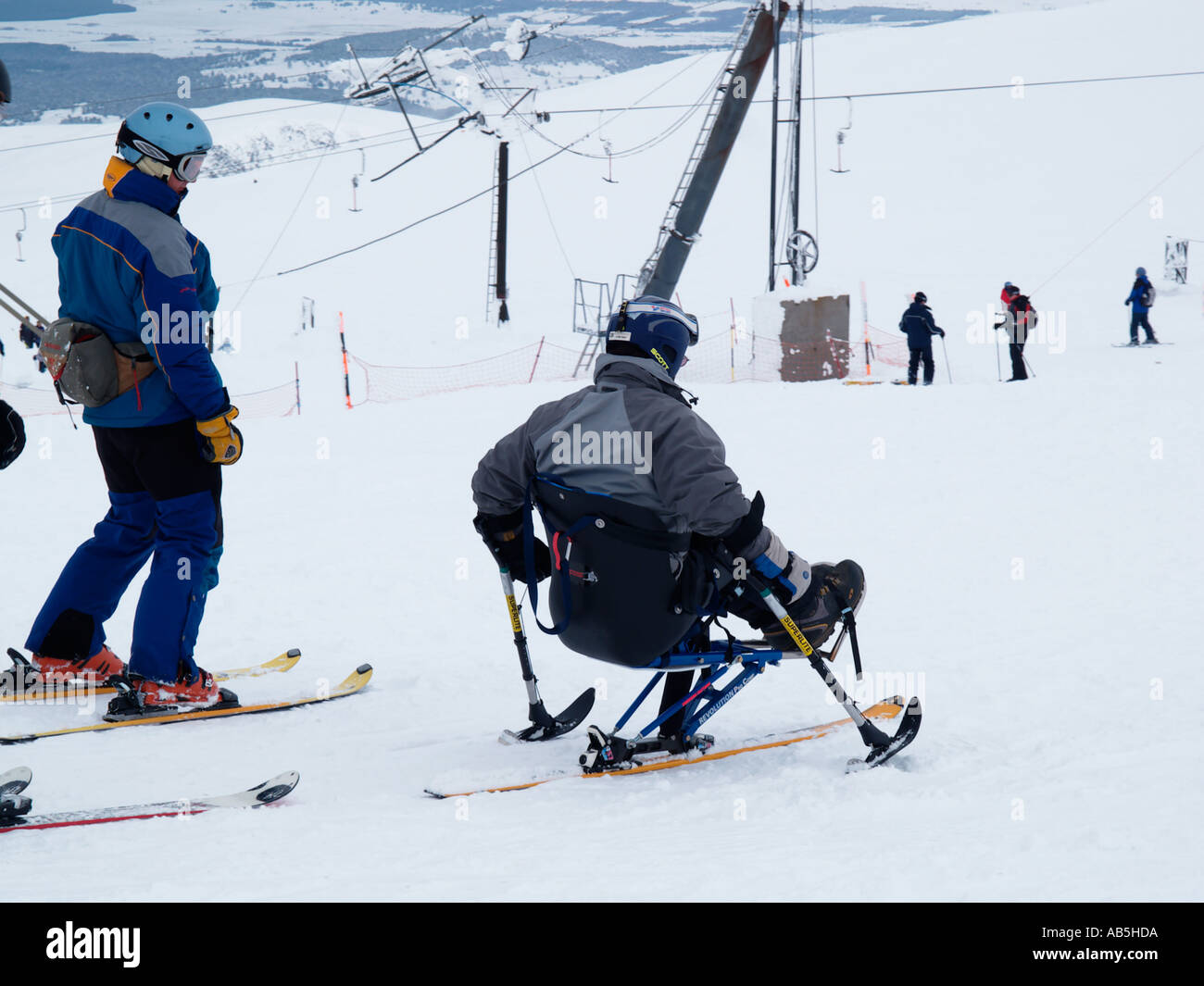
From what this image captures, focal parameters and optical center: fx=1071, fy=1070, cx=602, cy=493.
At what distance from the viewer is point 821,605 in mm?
3439

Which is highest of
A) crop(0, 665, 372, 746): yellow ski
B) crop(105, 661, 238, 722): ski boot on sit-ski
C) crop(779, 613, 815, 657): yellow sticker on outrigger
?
crop(779, 613, 815, 657): yellow sticker on outrigger

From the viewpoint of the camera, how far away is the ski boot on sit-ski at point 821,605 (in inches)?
133

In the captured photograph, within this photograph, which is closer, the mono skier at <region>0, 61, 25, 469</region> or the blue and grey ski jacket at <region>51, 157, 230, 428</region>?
the mono skier at <region>0, 61, 25, 469</region>

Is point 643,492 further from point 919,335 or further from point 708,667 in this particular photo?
point 919,335

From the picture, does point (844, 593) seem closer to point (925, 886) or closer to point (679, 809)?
point (679, 809)

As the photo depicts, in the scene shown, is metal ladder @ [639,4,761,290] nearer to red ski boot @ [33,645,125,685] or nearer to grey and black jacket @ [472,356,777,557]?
red ski boot @ [33,645,125,685]

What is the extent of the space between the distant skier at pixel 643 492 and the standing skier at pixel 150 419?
1154 mm

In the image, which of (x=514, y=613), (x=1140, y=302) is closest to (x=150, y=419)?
(x=514, y=613)

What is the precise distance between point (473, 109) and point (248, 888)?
86.2ft

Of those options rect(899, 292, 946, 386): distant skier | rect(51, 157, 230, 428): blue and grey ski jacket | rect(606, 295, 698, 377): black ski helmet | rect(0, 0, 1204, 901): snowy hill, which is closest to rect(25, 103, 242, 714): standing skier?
rect(51, 157, 230, 428): blue and grey ski jacket

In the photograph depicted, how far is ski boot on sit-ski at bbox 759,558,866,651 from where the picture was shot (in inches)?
133

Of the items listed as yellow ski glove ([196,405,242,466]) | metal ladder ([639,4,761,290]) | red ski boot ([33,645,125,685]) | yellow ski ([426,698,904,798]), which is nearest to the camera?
yellow ski ([426,698,904,798])

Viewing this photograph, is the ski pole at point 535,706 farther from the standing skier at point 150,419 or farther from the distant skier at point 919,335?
the distant skier at point 919,335

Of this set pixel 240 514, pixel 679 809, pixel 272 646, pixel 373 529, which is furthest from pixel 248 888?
pixel 240 514
